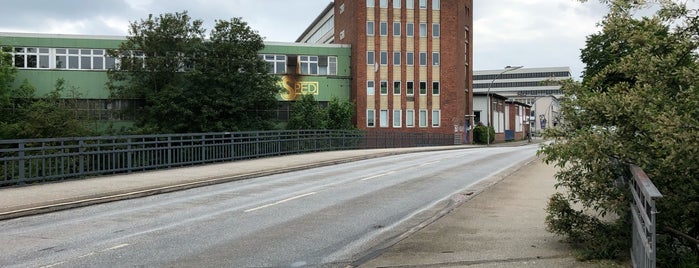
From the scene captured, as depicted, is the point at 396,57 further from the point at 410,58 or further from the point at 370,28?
the point at 370,28

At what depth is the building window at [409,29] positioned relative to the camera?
2195 inches

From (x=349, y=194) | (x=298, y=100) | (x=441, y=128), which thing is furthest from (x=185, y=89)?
(x=349, y=194)

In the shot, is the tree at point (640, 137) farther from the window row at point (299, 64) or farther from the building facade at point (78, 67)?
the window row at point (299, 64)

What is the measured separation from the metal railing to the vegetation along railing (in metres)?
13.9

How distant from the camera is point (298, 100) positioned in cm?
5028

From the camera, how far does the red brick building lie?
54.5m

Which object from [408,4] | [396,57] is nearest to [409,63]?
[396,57]

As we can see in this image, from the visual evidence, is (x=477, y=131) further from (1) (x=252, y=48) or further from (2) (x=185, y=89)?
(2) (x=185, y=89)

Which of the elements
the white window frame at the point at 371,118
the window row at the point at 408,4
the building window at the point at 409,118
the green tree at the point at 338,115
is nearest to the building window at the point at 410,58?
the window row at the point at 408,4

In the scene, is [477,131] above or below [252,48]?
below

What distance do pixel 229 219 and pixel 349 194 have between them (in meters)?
4.42

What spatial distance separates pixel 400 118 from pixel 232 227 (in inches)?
1837

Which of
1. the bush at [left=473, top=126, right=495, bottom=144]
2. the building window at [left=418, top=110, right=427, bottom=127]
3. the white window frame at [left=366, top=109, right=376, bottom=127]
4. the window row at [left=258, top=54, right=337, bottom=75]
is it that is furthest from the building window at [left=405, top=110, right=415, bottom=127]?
the bush at [left=473, top=126, right=495, bottom=144]

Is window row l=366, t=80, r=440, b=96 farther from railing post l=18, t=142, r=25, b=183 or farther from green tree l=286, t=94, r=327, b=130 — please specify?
railing post l=18, t=142, r=25, b=183
